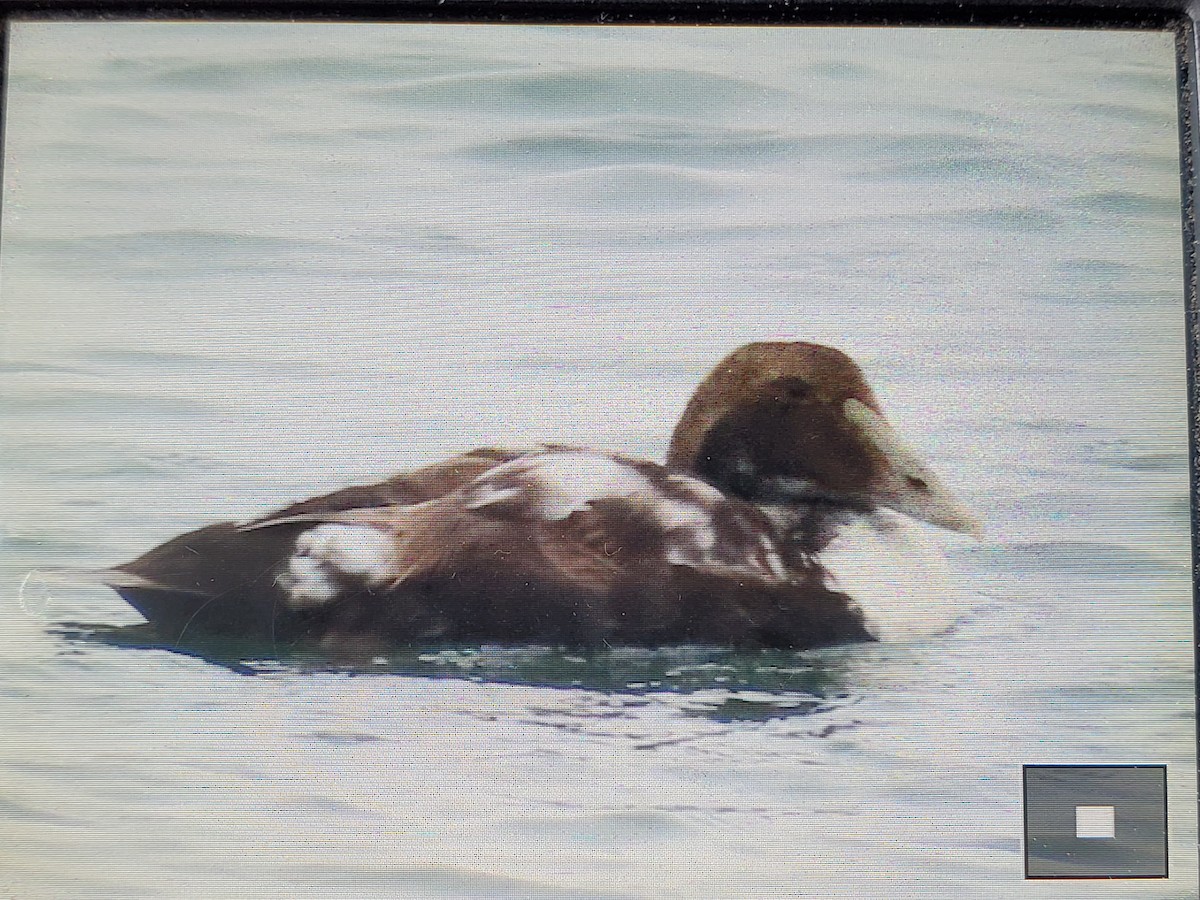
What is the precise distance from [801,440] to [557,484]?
0.29 m

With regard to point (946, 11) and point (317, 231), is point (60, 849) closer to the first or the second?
point (317, 231)

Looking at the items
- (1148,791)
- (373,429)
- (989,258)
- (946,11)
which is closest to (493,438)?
(373,429)

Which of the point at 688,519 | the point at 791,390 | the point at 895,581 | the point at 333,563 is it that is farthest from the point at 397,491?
the point at 895,581

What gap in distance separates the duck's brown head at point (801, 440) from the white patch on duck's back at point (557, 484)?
0.06m

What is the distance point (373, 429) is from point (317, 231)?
0.24 m

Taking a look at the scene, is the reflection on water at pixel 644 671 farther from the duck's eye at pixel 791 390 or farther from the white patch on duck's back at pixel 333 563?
the duck's eye at pixel 791 390

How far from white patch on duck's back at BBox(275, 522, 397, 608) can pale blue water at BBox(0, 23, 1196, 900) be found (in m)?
0.07

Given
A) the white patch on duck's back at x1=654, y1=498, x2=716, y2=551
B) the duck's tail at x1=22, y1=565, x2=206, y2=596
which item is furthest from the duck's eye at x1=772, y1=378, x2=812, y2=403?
the duck's tail at x1=22, y1=565, x2=206, y2=596

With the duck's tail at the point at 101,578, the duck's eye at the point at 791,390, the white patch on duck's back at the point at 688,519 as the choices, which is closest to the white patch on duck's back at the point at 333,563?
the duck's tail at the point at 101,578

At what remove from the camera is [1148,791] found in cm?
107

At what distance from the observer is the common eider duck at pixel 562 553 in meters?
1.06

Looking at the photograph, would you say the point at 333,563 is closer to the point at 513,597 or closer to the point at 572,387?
the point at 513,597

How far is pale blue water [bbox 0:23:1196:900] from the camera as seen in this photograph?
1.05 metres

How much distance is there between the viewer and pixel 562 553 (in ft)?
3.49
